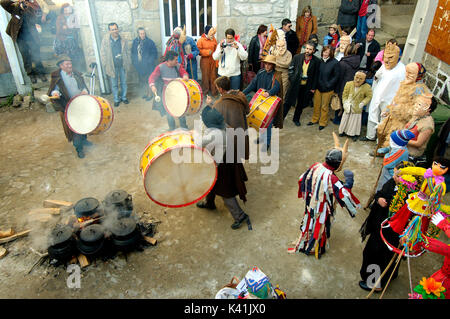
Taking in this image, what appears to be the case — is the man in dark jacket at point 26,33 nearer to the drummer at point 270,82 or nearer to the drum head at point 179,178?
the drummer at point 270,82

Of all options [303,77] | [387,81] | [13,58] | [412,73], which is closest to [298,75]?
[303,77]

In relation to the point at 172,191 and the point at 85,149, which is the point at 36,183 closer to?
the point at 85,149

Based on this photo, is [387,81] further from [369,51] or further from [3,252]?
[3,252]

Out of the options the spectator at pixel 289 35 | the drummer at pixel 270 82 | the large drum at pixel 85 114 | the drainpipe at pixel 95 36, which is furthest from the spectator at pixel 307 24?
the large drum at pixel 85 114

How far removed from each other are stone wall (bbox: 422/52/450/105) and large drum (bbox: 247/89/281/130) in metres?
3.10

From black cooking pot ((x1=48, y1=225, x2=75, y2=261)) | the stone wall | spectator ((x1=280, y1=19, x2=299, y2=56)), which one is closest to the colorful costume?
black cooking pot ((x1=48, y1=225, x2=75, y2=261))

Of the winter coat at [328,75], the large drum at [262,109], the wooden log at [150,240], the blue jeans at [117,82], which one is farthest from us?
the blue jeans at [117,82]

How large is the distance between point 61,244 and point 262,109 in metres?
3.44

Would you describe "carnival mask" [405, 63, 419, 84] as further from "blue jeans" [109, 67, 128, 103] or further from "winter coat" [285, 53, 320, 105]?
"blue jeans" [109, 67, 128, 103]

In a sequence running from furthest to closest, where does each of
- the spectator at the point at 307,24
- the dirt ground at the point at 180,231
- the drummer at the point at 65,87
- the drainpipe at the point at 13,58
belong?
the spectator at the point at 307,24 → the drainpipe at the point at 13,58 → the drummer at the point at 65,87 → the dirt ground at the point at 180,231

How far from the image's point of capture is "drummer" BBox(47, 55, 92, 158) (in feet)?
18.5

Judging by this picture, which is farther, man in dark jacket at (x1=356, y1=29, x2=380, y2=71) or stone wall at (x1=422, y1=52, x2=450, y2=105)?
man in dark jacket at (x1=356, y1=29, x2=380, y2=71)

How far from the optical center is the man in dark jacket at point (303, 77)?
262 inches

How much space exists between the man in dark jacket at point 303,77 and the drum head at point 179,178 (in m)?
3.75
